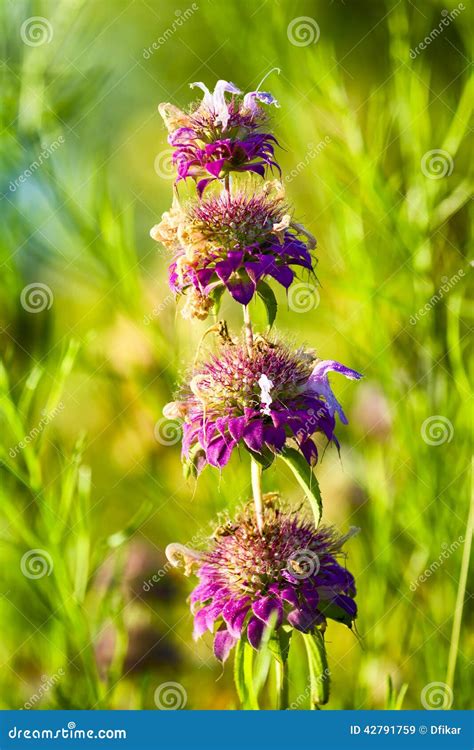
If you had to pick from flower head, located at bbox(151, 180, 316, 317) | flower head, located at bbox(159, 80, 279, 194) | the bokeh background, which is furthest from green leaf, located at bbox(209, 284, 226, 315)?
the bokeh background

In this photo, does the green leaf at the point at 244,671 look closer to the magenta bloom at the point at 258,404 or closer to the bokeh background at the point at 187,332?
the magenta bloom at the point at 258,404

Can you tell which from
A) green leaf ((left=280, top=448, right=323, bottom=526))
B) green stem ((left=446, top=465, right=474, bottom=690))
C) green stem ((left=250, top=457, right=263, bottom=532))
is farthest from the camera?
green stem ((left=446, top=465, right=474, bottom=690))

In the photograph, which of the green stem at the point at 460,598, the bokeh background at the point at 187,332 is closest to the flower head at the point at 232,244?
the bokeh background at the point at 187,332

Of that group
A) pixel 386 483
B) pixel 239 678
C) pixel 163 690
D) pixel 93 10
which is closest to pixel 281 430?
pixel 239 678

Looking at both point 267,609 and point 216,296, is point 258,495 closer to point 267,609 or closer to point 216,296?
point 267,609

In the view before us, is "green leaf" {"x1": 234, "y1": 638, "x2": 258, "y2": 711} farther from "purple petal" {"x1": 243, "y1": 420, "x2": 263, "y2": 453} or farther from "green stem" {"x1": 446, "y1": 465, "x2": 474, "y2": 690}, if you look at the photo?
"green stem" {"x1": 446, "y1": 465, "x2": 474, "y2": 690}

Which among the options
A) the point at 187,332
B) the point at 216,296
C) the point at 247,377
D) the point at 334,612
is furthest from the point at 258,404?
the point at 187,332
